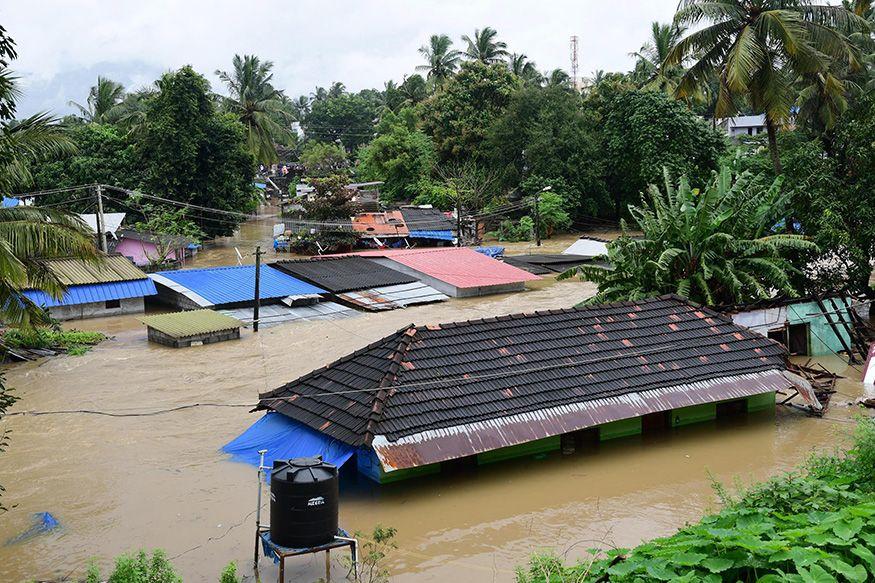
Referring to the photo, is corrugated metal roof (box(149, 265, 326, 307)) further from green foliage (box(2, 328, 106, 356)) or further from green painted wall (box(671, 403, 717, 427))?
green painted wall (box(671, 403, 717, 427))

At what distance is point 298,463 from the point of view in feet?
31.1

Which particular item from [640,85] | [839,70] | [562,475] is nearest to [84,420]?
[562,475]

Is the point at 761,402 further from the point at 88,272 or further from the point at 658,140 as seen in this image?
the point at 658,140

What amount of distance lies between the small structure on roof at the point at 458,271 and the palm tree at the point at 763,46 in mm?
10489

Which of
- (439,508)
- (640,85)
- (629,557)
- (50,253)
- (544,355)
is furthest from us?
(640,85)

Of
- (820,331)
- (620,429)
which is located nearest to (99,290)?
(620,429)

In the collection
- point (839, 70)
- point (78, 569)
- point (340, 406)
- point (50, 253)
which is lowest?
point (78, 569)

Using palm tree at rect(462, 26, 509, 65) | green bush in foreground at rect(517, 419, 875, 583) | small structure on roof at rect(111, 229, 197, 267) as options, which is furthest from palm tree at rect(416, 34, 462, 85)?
green bush in foreground at rect(517, 419, 875, 583)

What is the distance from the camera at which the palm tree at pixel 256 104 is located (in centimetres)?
4847

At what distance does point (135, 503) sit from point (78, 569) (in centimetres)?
215

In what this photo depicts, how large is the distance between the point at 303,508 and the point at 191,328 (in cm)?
1567

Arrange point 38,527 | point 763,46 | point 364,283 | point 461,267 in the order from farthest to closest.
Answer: point 461,267, point 364,283, point 763,46, point 38,527

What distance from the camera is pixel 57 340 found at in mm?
23234

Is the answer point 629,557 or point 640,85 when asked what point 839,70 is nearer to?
point 640,85
